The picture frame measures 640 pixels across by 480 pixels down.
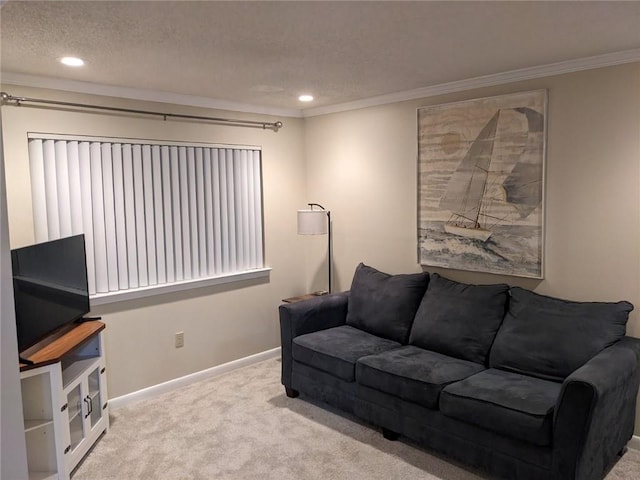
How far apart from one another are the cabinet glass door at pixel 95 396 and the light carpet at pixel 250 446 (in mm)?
163

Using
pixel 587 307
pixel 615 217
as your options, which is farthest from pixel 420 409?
pixel 615 217

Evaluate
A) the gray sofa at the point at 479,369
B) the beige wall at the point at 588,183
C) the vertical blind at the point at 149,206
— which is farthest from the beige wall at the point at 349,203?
the gray sofa at the point at 479,369

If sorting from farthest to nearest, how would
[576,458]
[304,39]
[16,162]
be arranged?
[16,162], [304,39], [576,458]

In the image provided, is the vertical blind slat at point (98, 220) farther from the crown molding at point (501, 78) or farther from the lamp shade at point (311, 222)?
the crown molding at point (501, 78)

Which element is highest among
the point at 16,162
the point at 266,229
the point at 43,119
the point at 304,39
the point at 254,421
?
the point at 304,39

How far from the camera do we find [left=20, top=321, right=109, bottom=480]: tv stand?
270cm

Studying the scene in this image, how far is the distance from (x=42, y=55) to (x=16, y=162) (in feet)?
2.65

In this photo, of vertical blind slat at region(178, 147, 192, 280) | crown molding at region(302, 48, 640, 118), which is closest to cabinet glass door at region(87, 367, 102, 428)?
vertical blind slat at region(178, 147, 192, 280)

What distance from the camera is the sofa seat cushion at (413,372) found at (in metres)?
2.93

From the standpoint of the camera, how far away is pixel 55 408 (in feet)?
8.93

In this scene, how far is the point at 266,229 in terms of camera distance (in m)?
4.75

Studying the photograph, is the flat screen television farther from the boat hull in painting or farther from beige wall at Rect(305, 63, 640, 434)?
the boat hull in painting

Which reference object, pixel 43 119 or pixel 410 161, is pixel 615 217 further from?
pixel 43 119

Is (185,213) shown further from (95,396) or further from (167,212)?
(95,396)
